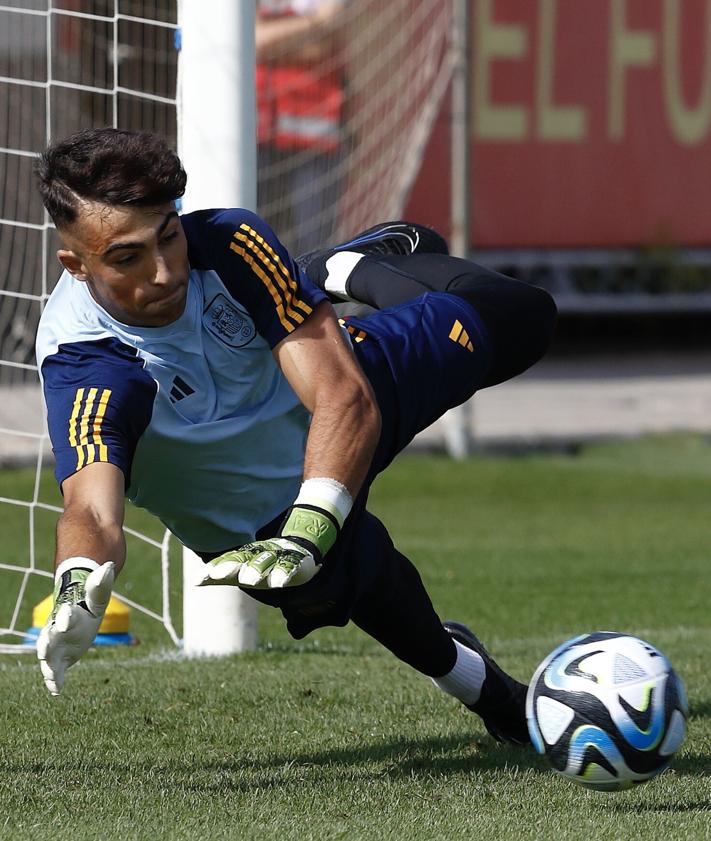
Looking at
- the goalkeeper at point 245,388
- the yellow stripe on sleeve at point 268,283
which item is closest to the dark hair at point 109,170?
the goalkeeper at point 245,388

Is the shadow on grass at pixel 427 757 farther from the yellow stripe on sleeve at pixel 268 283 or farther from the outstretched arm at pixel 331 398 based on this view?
the yellow stripe on sleeve at pixel 268 283

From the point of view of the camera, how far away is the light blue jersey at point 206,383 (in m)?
3.84

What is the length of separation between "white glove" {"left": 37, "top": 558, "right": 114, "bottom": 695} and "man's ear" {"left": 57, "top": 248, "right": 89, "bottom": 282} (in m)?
0.83

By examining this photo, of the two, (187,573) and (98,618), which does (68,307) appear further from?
(187,573)

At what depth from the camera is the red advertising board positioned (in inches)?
663

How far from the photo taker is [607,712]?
3.86 m

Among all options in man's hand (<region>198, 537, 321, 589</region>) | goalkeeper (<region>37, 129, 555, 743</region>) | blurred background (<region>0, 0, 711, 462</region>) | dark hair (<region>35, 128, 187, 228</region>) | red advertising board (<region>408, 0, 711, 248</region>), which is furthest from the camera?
red advertising board (<region>408, 0, 711, 248</region>)

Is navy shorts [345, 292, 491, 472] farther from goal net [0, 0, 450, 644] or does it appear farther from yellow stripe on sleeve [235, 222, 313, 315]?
goal net [0, 0, 450, 644]

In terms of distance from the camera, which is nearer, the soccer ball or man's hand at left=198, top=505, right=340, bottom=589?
man's hand at left=198, top=505, right=340, bottom=589

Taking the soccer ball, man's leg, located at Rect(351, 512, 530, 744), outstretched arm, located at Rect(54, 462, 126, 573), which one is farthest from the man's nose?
the soccer ball

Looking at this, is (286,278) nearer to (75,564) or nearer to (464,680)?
(75,564)

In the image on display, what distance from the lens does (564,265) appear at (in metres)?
17.3

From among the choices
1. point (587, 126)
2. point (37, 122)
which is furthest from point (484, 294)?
point (587, 126)

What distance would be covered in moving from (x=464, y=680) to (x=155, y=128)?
7.94 meters
